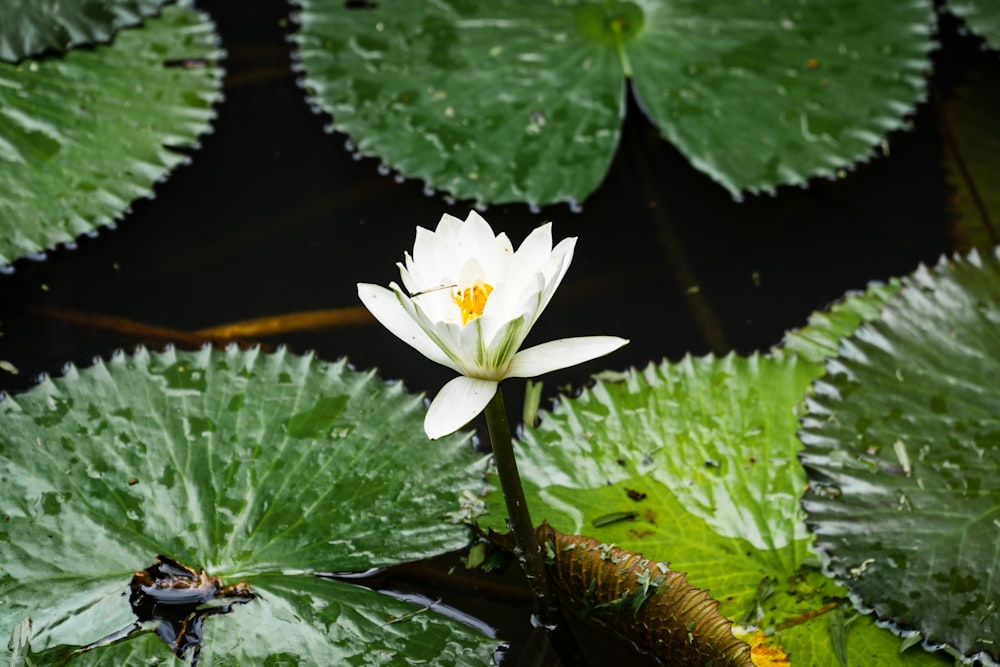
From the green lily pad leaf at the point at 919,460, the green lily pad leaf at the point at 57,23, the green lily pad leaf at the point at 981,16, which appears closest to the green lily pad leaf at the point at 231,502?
the green lily pad leaf at the point at 919,460

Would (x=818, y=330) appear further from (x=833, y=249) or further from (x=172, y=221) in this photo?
(x=172, y=221)

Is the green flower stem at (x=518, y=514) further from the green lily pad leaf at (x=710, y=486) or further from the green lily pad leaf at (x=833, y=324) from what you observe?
the green lily pad leaf at (x=833, y=324)

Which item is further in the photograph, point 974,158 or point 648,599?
point 974,158

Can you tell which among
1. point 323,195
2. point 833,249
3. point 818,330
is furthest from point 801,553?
point 323,195

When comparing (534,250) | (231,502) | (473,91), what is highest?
(534,250)

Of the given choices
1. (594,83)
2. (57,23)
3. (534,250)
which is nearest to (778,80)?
(594,83)

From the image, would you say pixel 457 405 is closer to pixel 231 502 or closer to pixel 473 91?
pixel 231 502
